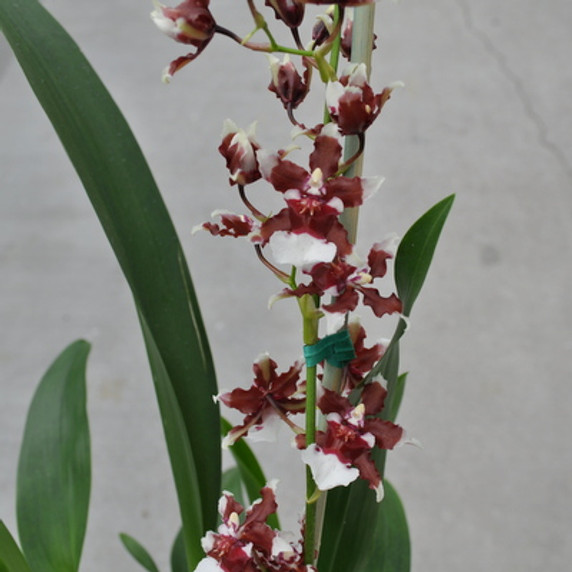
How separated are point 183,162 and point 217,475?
1.34 metres

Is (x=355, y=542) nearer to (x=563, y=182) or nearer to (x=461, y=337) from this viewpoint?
(x=461, y=337)

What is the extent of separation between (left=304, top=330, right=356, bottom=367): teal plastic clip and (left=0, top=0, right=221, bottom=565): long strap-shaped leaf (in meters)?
0.08

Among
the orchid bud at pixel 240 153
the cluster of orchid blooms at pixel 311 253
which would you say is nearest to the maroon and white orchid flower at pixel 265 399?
the cluster of orchid blooms at pixel 311 253

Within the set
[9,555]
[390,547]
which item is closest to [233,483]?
[390,547]

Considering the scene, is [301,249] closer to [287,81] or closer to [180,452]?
[287,81]

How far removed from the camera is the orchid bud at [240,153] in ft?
1.21

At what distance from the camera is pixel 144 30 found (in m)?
2.09

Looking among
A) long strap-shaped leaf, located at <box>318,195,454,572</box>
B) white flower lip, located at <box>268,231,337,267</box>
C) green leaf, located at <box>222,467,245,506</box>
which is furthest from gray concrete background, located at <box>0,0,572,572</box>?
white flower lip, located at <box>268,231,337,267</box>

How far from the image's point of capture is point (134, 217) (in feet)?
1.41

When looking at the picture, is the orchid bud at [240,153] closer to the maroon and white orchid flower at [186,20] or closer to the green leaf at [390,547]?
the maroon and white orchid flower at [186,20]

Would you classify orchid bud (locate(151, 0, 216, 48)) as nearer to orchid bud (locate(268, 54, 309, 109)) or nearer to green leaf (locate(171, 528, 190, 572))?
orchid bud (locate(268, 54, 309, 109))

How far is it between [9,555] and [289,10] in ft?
1.12

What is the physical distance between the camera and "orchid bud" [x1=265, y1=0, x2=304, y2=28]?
35 cm

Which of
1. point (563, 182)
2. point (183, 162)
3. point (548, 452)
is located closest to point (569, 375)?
point (548, 452)
